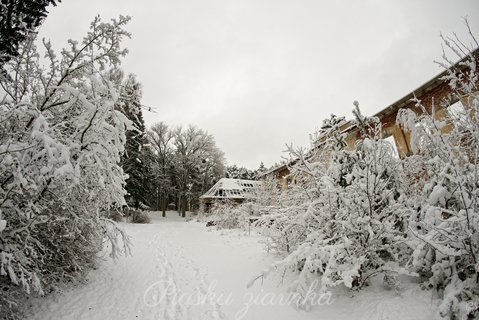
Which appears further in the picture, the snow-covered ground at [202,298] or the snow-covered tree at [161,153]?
the snow-covered tree at [161,153]

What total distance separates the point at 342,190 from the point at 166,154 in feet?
123

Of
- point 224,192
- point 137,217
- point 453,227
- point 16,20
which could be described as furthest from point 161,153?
point 453,227

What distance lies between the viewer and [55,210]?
453 centimetres

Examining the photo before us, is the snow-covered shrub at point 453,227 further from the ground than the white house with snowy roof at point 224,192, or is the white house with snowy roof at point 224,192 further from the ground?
the white house with snowy roof at point 224,192

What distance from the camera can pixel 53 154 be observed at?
3.43 meters

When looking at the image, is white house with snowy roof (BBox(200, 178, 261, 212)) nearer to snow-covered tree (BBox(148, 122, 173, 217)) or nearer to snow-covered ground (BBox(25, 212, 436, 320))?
snow-covered tree (BBox(148, 122, 173, 217))

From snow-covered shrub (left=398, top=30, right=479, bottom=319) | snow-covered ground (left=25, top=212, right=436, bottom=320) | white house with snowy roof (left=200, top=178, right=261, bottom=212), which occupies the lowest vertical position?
snow-covered ground (left=25, top=212, right=436, bottom=320)

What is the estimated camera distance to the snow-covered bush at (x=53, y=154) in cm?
340

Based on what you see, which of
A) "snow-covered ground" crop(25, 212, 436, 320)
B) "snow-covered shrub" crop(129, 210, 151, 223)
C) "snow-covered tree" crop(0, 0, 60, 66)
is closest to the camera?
"snow-covered ground" crop(25, 212, 436, 320)

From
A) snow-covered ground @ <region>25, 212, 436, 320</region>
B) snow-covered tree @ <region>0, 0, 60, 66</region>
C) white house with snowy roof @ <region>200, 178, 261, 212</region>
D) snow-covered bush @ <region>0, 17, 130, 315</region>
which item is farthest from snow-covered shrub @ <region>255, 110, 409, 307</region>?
white house with snowy roof @ <region>200, 178, 261, 212</region>

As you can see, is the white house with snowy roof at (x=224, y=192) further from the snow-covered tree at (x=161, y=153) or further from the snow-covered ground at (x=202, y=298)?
the snow-covered ground at (x=202, y=298)

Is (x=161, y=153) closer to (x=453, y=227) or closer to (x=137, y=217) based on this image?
(x=137, y=217)

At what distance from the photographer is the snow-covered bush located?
11.2 ft

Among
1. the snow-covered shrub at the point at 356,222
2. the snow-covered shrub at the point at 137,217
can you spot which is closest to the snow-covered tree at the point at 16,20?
the snow-covered shrub at the point at 356,222
